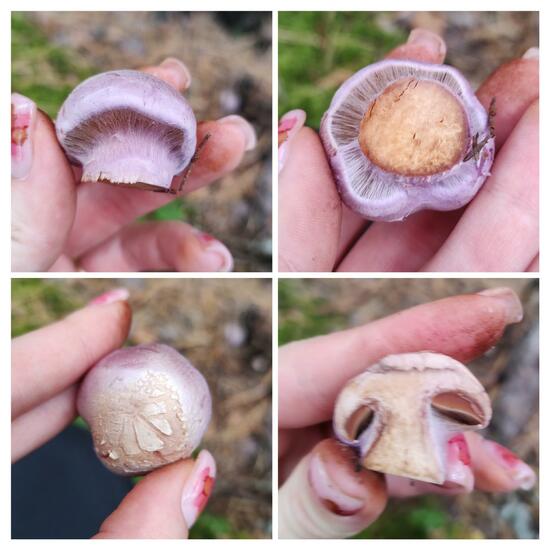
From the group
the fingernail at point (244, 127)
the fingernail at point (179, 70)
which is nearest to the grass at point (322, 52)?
the fingernail at point (244, 127)

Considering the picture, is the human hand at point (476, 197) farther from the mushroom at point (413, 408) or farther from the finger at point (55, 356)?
the finger at point (55, 356)

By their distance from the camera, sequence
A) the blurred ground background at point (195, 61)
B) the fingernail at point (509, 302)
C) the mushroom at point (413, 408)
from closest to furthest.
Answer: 1. the mushroom at point (413, 408)
2. the fingernail at point (509, 302)
3. the blurred ground background at point (195, 61)

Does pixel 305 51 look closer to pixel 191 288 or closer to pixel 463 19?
pixel 463 19

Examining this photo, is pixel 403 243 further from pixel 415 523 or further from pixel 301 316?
pixel 415 523

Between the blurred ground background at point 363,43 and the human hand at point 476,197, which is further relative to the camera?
the blurred ground background at point 363,43

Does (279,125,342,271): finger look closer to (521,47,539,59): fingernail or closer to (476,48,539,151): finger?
(476,48,539,151): finger

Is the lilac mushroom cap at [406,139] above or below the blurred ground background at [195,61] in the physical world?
below
